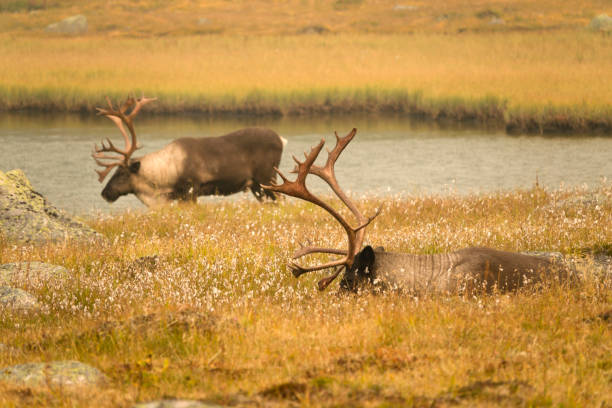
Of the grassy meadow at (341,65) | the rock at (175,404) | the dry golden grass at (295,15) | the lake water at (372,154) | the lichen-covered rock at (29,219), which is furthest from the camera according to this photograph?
the dry golden grass at (295,15)

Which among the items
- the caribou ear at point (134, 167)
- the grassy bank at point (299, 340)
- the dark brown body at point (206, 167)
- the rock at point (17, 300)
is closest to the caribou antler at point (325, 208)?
the grassy bank at point (299, 340)

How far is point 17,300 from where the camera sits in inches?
267

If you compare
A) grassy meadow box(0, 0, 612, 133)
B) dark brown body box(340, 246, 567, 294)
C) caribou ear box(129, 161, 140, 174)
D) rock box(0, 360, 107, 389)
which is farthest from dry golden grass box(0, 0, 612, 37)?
rock box(0, 360, 107, 389)

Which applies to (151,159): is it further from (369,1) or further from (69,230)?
(369,1)

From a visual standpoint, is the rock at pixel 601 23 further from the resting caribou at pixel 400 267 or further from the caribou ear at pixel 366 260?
the caribou ear at pixel 366 260

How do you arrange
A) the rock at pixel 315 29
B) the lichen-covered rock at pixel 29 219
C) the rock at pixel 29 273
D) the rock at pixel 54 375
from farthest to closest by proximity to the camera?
the rock at pixel 315 29, the lichen-covered rock at pixel 29 219, the rock at pixel 29 273, the rock at pixel 54 375

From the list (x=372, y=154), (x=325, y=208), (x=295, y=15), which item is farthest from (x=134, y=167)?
(x=295, y=15)

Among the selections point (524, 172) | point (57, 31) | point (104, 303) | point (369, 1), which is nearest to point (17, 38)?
point (57, 31)

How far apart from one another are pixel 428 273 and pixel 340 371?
→ 2373mm

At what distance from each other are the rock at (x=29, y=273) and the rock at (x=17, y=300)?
1.39ft

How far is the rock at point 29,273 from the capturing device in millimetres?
7598

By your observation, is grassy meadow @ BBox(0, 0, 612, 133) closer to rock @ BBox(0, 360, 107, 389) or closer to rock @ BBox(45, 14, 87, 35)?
rock @ BBox(45, 14, 87, 35)

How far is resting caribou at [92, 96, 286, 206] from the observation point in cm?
1408

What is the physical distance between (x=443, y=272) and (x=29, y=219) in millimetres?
6508
